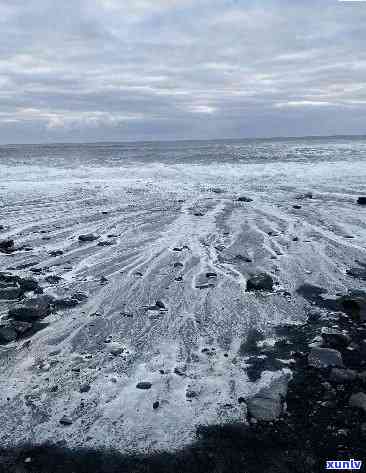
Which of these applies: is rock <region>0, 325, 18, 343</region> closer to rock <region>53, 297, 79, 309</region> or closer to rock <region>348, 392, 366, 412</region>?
rock <region>53, 297, 79, 309</region>

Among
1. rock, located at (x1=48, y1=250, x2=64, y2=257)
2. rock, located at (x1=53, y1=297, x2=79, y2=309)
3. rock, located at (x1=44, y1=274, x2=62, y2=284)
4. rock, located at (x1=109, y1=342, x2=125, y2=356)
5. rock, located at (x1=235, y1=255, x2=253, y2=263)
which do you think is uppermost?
rock, located at (x1=235, y1=255, x2=253, y2=263)

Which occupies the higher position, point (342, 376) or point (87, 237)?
point (87, 237)

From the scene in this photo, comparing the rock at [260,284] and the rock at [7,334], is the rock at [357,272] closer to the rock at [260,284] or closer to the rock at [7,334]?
the rock at [260,284]

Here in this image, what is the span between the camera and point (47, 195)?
80.5ft

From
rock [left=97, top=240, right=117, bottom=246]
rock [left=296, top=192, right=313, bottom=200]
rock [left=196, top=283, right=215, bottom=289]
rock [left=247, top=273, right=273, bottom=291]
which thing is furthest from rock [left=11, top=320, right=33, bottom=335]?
rock [left=296, top=192, right=313, bottom=200]

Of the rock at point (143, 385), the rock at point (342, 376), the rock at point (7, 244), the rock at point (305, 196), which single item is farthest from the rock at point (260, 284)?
the rock at point (305, 196)

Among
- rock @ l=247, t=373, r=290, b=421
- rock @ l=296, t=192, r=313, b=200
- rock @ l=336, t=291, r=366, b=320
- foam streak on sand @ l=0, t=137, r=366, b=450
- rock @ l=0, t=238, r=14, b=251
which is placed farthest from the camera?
rock @ l=296, t=192, r=313, b=200

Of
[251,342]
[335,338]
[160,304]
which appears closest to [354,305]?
[335,338]

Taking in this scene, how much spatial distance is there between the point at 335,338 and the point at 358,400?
1.80m

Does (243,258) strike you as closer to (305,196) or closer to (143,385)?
(143,385)

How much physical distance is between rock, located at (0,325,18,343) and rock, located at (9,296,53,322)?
0.49 m

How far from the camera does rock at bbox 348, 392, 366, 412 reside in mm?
5754

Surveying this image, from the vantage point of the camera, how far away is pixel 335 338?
7.55 m

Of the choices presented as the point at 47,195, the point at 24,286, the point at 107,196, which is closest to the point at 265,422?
the point at 24,286
